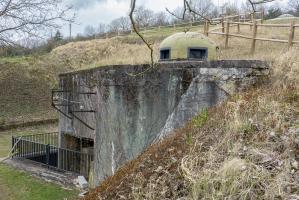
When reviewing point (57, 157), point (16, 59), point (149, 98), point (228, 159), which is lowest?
point (57, 157)

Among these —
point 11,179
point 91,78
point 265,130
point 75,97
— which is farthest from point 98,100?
point 265,130

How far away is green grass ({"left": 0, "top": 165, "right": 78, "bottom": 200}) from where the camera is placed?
11.1 metres

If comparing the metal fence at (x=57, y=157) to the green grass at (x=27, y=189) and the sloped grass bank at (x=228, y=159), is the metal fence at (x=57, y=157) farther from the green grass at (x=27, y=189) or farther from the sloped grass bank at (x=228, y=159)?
the sloped grass bank at (x=228, y=159)

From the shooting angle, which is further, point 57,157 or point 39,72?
point 39,72

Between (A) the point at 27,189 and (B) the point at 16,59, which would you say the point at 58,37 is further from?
(A) the point at 27,189

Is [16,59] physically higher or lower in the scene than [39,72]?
higher

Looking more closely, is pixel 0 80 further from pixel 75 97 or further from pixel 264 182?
pixel 264 182

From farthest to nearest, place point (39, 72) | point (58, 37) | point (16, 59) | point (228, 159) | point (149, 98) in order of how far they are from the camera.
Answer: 1. point (58, 37)
2. point (16, 59)
3. point (39, 72)
4. point (149, 98)
5. point (228, 159)

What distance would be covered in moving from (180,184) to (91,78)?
7873 mm

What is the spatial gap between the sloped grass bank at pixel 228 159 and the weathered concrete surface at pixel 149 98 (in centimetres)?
213

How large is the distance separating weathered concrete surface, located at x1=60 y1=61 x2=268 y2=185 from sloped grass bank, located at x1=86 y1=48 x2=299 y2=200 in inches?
83.9

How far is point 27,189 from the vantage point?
11781mm

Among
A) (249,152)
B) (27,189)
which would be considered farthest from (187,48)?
Answer: (27,189)

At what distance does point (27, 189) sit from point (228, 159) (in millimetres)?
8934
